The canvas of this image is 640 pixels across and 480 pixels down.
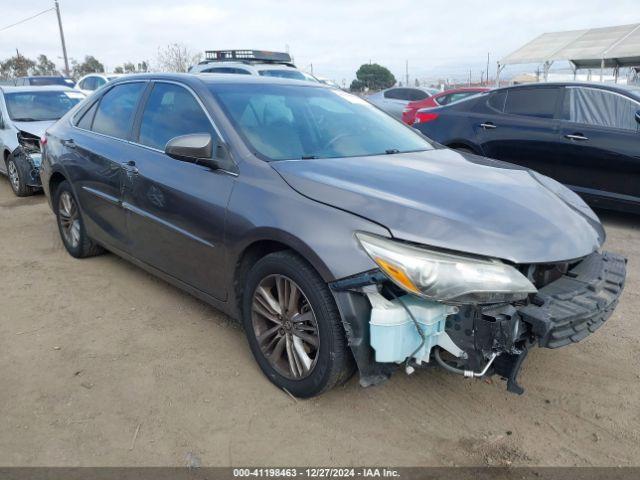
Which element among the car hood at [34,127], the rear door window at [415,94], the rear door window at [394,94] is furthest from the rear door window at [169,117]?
the rear door window at [394,94]

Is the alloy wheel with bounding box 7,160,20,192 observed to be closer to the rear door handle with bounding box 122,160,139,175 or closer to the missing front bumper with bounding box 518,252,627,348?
the rear door handle with bounding box 122,160,139,175

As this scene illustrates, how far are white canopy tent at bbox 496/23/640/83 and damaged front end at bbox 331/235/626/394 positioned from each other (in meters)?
20.0

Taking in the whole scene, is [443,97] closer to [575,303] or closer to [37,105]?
[37,105]

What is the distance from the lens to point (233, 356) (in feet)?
10.8

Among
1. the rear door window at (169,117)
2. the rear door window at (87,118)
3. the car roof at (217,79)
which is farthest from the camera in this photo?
the rear door window at (87,118)

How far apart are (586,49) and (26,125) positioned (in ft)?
64.6

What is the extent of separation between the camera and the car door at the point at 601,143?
559 cm

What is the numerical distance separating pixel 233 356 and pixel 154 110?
70.4 inches

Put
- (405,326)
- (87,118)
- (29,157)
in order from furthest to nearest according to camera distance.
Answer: (29,157), (87,118), (405,326)

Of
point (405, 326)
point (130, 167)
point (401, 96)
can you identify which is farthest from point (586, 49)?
point (405, 326)

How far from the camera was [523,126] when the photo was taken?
640 cm

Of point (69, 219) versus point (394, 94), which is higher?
point (394, 94)

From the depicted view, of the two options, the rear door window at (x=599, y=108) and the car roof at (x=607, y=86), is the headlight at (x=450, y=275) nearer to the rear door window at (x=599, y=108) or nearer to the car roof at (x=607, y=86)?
the rear door window at (x=599, y=108)

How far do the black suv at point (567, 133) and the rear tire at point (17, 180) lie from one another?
5871 millimetres
